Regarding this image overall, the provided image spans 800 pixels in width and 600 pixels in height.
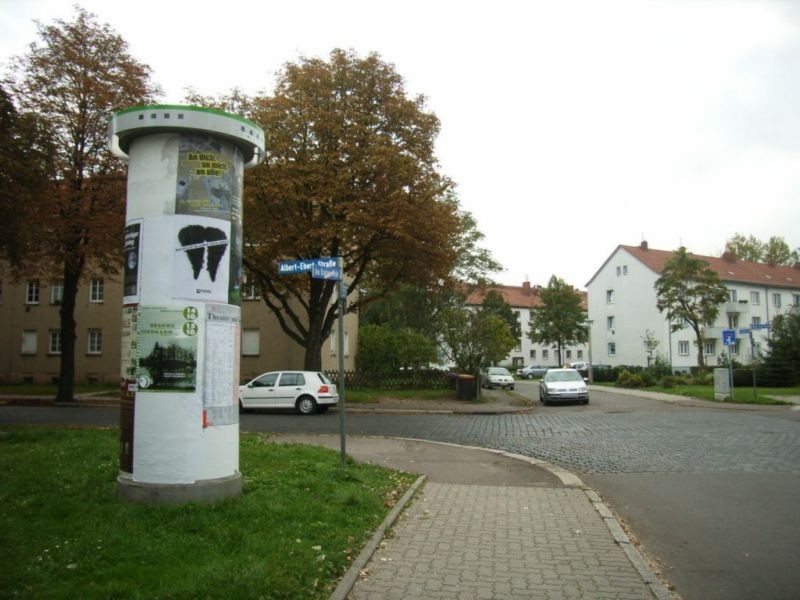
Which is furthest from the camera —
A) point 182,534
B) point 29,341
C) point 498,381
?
point 498,381

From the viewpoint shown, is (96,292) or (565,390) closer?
(565,390)

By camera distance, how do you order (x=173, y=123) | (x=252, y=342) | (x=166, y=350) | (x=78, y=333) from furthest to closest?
1. (x=78, y=333)
2. (x=252, y=342)
3. (x=173, y=123)
4. (x=166, y=350)

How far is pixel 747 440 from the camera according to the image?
1395 cm

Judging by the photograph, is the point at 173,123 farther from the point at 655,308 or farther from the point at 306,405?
the point at 655,308

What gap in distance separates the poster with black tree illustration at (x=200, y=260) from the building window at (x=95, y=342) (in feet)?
112

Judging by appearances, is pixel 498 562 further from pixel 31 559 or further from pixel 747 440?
pixel 747 440

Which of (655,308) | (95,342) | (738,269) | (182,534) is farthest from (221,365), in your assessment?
(738,269)

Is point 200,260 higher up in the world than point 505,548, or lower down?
higher up

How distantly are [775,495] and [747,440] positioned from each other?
20.1ft

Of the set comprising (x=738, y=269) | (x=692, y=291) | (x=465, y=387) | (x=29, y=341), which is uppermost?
(x=738, y=269)

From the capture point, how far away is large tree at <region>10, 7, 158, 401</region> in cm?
2209

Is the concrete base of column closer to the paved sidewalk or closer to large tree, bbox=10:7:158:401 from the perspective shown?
the paved sidewalk

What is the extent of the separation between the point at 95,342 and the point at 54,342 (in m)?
2.78

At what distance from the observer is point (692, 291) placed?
43.2 metres
